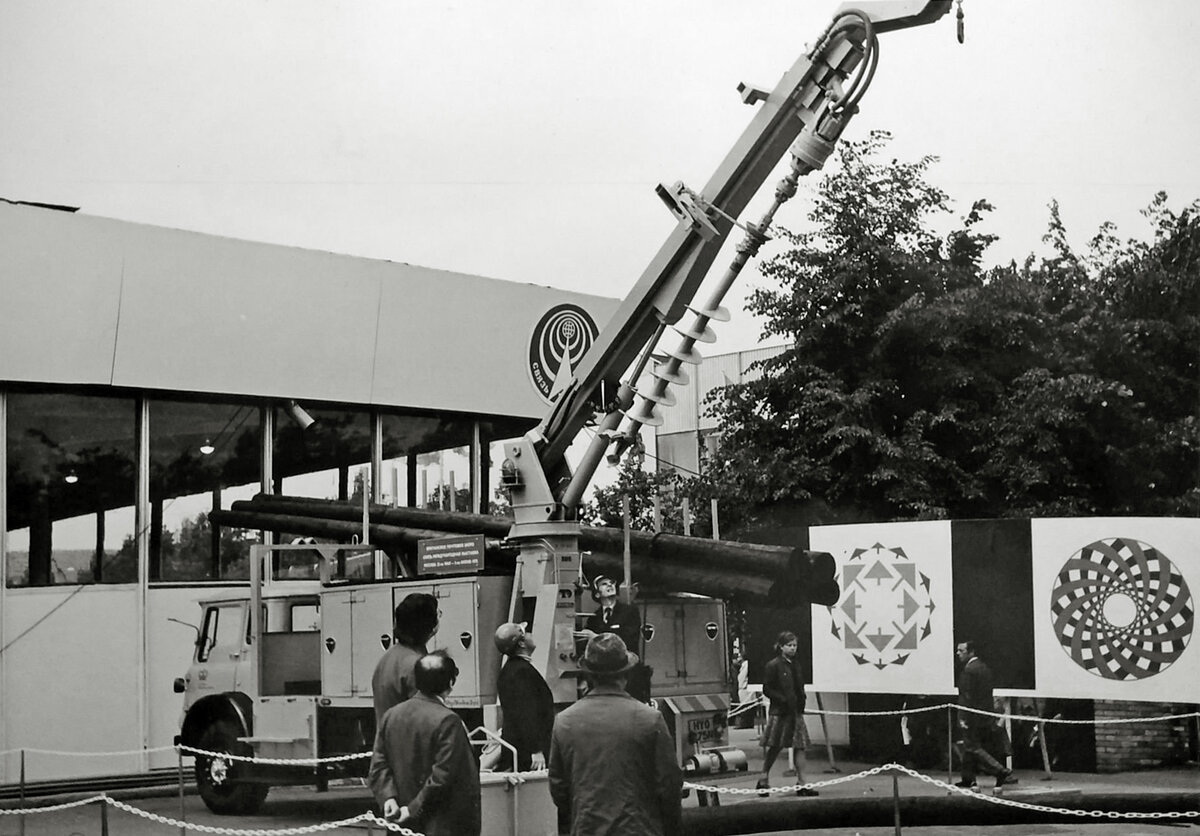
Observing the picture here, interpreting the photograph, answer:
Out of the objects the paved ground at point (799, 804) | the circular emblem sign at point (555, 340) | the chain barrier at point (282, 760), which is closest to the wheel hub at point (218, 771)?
the chain barrier at point (282, 760)

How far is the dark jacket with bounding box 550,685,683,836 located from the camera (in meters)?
5.59

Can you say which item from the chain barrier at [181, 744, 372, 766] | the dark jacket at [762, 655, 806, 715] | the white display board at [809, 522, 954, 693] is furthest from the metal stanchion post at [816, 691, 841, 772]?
the chain barrier at [181, 744, 372, 766]

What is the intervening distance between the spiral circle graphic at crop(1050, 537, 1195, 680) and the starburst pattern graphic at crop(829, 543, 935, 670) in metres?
1.34

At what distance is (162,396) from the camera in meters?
17.2

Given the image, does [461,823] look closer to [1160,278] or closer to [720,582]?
[720,582]

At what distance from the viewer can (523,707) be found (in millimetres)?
9969

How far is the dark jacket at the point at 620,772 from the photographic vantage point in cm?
559

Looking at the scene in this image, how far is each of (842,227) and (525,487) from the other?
961cm

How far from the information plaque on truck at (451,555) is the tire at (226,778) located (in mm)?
2423

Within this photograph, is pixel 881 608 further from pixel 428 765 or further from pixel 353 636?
pixel 428 765

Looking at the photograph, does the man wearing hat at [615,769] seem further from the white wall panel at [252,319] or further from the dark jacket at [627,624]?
the white wall panel at [252,319]

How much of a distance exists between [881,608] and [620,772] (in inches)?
386

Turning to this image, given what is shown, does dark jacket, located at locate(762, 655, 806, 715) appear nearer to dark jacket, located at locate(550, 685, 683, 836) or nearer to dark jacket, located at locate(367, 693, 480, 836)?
dark jacket, located at locate(367, 693, 480, 836)

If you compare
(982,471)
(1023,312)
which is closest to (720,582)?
(982,471)
